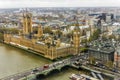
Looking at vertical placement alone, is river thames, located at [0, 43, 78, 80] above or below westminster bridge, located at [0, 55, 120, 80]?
below

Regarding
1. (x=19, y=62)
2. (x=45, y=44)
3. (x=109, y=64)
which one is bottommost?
(x=19, y=62)

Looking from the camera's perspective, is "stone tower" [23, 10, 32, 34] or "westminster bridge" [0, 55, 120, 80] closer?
"westminster bridge" [0, 55, 120, 80]

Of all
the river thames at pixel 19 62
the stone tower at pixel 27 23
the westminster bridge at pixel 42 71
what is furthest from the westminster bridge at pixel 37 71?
the stone tower at pixel 27 23

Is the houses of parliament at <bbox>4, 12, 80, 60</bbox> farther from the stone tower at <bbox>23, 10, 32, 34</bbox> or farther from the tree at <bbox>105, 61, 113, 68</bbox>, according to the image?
the tree at <bbox>105, 61, 113, 68</bbox>

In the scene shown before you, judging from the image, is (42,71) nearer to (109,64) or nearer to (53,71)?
(53,71)

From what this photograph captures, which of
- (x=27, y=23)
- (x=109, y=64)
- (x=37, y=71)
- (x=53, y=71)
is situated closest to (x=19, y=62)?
(x=37, y=71)

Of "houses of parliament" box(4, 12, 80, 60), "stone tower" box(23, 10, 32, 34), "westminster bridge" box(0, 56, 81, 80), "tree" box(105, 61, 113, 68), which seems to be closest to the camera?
"westminster bridge" box(0, 56, 81, 80)

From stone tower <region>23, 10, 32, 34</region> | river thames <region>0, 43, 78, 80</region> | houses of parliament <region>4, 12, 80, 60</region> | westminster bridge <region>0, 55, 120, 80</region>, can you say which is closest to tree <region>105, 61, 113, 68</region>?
westminster bridge <region>0, 55, 120, 80</region>

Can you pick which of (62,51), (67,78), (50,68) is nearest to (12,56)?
(62,51)
